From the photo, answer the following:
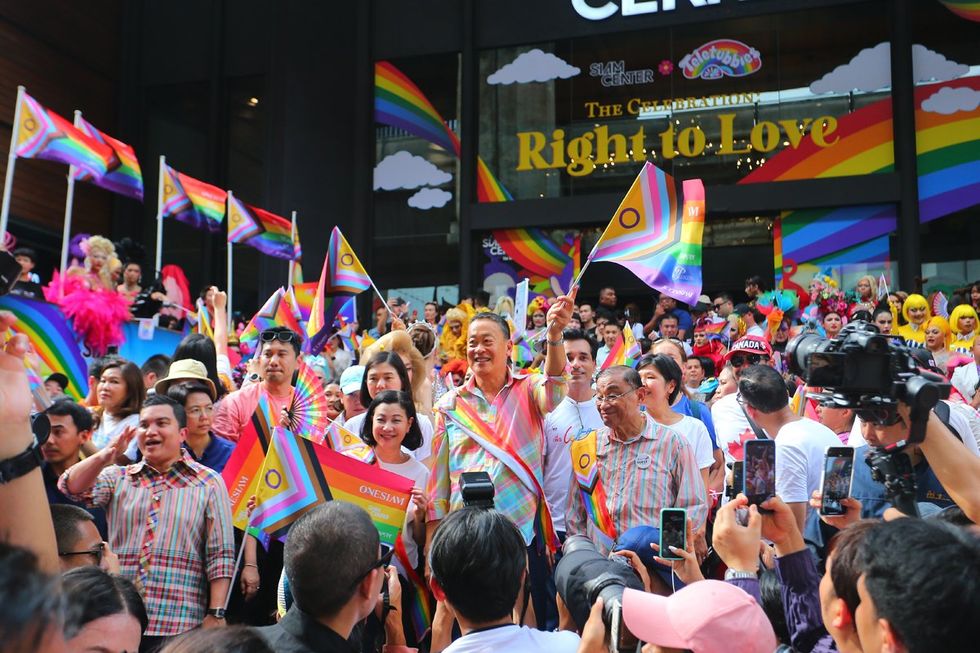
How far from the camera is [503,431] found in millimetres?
4504

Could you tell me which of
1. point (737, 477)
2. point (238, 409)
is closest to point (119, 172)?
point (238, 409)

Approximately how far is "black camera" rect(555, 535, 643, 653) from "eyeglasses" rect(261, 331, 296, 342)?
3.51m

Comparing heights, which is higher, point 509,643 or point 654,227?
point 654,227

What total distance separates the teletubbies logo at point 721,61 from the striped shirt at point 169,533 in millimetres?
13064

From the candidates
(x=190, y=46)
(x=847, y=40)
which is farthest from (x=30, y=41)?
(x=847, y=40)

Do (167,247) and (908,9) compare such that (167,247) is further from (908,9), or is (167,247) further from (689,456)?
(689,456)

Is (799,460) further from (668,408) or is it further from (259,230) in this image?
(259,230)

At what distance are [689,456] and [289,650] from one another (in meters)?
2.42

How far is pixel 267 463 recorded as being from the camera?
411cm

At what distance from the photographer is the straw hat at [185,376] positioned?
5.16 m

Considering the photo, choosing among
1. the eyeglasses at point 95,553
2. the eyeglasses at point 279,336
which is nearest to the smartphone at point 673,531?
the eyeglasses at point 95,553

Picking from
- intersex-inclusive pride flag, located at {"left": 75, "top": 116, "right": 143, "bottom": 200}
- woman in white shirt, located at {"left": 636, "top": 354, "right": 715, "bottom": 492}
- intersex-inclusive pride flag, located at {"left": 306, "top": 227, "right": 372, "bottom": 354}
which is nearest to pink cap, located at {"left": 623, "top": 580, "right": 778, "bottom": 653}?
woman in white shirt, located at {"left": 636, "top": 354, "right": 715, "bottom": 492}

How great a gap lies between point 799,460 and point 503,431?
142cm

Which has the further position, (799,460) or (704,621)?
(799,460)
